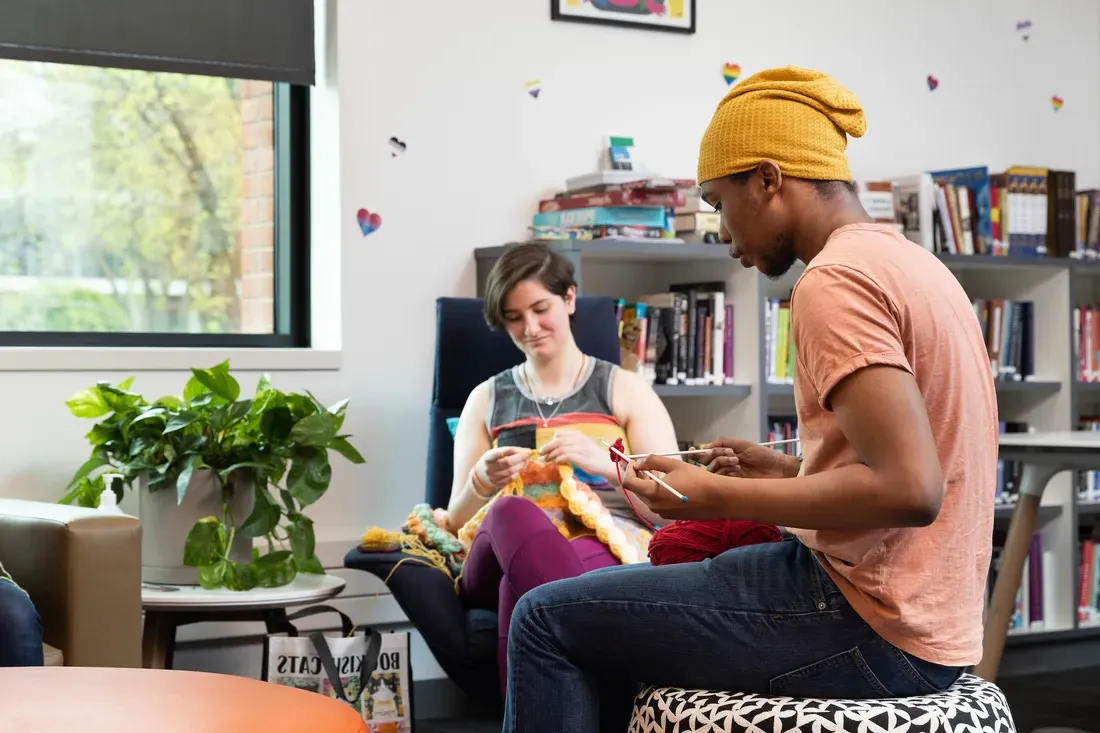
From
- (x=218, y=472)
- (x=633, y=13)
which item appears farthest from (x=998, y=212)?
(x=218, y=472)

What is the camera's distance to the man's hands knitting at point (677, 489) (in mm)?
1384

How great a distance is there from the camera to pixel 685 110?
3955 millimetres

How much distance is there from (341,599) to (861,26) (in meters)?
2.46

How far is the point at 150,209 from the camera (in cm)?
343

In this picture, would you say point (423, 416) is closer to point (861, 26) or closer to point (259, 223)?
point (259, 223)

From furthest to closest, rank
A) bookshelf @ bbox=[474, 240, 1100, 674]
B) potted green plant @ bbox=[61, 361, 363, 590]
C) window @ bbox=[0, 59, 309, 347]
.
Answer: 1. bookshelf @ bbox=[474, 240, 1100, 674]
2. window @ bbox=[0, 59, 309, 347]
3. potted green plant @ bbox=[61, 361, 363, 590]

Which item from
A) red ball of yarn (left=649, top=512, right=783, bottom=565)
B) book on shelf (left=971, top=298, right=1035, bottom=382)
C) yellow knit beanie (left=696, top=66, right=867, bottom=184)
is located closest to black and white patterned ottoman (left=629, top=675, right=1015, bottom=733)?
red ball of yarn (left=649, top=512, right=783, bottom=565)

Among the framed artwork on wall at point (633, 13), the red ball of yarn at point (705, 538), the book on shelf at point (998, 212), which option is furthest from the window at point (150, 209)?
the red ball of yarn at point (705, 538)

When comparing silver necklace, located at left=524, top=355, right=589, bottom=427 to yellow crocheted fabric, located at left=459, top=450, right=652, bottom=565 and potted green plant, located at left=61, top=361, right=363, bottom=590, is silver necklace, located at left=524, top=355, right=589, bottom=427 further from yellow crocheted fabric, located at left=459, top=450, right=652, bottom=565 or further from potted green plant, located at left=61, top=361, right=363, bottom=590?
potted green plant, located at left=61, top=361, right=363, bottom=590

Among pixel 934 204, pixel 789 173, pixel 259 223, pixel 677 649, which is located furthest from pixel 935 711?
pixel 934 204

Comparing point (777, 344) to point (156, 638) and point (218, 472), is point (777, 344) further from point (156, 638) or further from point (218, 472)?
point (156, 638)

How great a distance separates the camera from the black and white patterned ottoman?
55.3 inches

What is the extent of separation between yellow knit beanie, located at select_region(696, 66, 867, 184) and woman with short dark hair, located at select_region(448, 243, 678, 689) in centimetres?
111

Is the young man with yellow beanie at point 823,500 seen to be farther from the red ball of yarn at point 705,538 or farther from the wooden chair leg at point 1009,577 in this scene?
the wooden chair leg at point 1009,577
